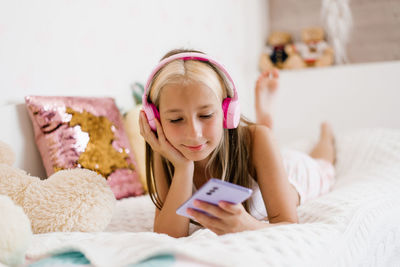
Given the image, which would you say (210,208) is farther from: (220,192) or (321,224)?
(321,224)

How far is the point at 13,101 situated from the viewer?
1.26m

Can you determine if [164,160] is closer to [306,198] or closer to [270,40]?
[306,198]

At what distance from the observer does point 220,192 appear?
639 mm

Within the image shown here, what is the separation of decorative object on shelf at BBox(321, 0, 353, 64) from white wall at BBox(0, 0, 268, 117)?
0.56 m

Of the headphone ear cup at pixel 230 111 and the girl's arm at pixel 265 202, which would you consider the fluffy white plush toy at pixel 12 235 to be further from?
the headphone ear cup at pixel 230 111

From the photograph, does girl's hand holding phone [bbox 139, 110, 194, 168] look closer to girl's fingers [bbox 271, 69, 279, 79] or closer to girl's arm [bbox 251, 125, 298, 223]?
girl's arm [bbox 251, 125, 298, 223]

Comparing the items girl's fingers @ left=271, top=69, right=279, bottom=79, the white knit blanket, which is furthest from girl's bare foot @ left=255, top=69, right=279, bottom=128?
the white knit blanket

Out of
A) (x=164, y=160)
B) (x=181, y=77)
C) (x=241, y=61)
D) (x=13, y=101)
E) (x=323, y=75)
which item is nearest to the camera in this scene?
(x=181, y=77)

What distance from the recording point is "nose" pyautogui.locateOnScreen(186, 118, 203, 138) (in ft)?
2.72

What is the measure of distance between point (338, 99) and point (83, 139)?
1669 millimetres

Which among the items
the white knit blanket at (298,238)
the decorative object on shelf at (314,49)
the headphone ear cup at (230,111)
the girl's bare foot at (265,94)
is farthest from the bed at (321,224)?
the girl's bare foot at (265,94)

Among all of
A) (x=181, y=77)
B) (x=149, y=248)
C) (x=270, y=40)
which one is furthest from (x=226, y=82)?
(x=270, y=40)

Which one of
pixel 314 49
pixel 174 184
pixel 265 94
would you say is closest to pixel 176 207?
pixel 174 184

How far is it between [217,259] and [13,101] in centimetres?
98
